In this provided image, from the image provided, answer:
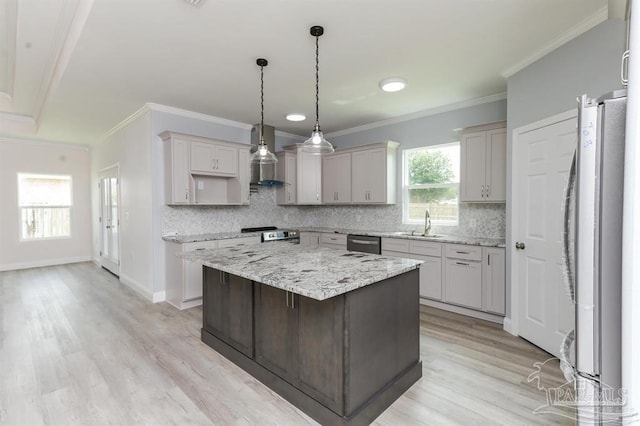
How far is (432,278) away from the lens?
3992 mm

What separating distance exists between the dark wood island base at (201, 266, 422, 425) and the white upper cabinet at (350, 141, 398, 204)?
8.40 feet

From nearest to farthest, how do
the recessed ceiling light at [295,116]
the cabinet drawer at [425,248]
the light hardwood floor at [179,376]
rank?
1. the light hardwood floor at [179,376]
2. the cabinet drawer at [425,248]
3. the recessed ceiling light at [295,116]

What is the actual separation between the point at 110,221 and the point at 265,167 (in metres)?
3.41

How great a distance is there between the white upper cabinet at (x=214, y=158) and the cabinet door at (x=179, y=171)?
11cm

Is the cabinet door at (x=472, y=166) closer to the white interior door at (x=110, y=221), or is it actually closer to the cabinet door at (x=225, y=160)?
the cabinet door at (x=225, y=160)

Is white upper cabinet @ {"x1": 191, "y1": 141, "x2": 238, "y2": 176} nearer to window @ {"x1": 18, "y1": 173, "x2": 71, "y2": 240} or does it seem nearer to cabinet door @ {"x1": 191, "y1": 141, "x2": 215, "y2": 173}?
cabinet door @ {"x1": 191, "y1": 141, "x2": 215, "y2": 173}

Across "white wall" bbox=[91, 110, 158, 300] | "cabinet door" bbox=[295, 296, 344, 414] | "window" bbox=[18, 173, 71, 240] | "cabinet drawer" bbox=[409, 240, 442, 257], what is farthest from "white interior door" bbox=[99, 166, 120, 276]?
"cabinet drawer" bbox=[409, 240, 442, 257]

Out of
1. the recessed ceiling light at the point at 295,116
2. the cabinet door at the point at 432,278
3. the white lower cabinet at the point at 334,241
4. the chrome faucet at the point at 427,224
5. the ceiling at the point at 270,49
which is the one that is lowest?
the cabinet door at the point at 432,278

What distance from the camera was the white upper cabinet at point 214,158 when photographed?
4.36 meters

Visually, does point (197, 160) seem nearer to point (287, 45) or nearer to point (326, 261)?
point (287, 45)

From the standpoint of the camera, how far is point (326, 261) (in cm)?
238

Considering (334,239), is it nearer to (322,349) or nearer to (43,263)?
(322,349)

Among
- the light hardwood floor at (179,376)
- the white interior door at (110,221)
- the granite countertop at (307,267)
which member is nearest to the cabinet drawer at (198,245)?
the light hardwood floor at (179,376)

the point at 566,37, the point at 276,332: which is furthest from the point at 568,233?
the point at 566,37
